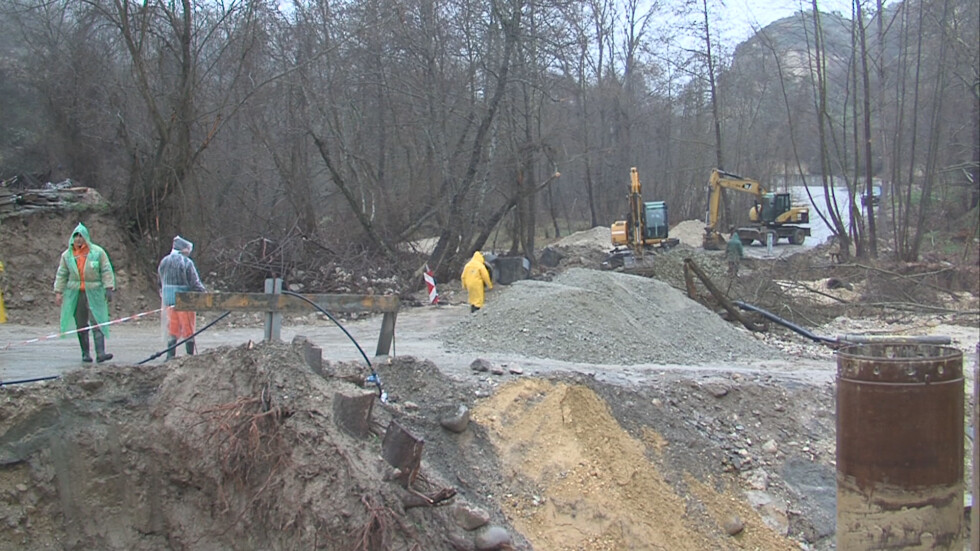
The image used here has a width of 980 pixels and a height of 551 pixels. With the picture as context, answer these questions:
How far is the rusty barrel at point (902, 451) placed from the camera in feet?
12.5

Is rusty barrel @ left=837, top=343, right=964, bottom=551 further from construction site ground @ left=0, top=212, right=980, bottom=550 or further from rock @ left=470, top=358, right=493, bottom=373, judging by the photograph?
rock @ left=470, top=358, right=493, bottom=373

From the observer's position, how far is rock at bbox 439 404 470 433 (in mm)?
7129

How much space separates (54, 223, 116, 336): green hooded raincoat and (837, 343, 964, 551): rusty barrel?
844cm

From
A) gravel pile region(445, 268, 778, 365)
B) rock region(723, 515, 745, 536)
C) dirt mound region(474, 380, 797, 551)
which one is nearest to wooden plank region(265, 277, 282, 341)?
dirt mound region(474, 380, 797, 551)

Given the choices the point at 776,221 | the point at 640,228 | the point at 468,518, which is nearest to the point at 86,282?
the point at 468,518

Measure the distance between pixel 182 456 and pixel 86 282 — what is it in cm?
388

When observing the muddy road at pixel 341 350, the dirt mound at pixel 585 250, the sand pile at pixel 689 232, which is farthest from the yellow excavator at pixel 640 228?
the muddy road at pixel 341 350

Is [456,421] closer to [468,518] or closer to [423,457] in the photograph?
[423,457]

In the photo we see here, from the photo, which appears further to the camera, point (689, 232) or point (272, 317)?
point (689, 232)

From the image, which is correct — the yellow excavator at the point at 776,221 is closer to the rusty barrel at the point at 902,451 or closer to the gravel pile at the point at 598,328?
the gravel pile at the point at 598,328

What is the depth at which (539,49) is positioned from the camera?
23781 millimetres

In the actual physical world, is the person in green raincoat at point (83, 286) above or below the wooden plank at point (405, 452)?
above

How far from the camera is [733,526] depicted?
7.21 meters

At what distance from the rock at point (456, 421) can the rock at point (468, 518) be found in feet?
3.63
